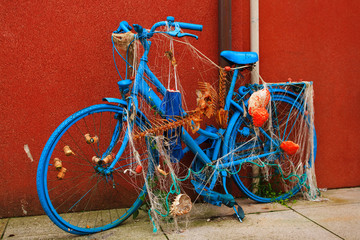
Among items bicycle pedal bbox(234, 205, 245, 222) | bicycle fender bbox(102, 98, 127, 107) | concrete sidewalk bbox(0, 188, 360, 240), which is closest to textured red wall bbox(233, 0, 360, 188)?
concrete sidewalk bbox(0, 188, 360, 240)

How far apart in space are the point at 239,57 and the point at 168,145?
1.07 metres

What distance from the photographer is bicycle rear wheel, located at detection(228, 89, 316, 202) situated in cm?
349

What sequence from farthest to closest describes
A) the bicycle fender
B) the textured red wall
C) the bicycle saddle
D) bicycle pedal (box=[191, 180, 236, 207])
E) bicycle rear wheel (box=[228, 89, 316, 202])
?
the textured red wall < bicycle rear wheel (box=[228, 89, 316, 202]) < the bicycle saddle < bicycle pedal (box=[191, 180, 236, 207]) < the bicycle fender

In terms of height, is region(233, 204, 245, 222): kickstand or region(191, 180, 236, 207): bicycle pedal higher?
region(191, 180, 236, 207): bicycle pedal

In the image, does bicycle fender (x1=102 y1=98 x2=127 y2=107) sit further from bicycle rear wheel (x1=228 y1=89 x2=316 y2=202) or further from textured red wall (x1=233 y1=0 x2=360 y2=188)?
textured red wall (x1=233 y1=0 x2=360 y2=188)

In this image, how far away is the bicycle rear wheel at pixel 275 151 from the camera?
11.4ft

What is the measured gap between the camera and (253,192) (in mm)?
3822

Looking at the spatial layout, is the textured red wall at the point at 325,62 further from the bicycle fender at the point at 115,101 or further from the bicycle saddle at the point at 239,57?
the bicycle fender at the point at 115,101

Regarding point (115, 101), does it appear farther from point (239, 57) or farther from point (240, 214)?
point (240, 214)

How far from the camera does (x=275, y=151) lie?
11.7 feet

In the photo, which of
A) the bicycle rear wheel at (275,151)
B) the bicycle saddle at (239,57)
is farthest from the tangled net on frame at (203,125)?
the bicycle saddle at (239,57)

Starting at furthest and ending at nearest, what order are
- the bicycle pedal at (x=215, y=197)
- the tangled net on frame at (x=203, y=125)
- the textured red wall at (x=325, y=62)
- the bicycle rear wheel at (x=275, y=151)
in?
the textured red wall at (x=325, y=62) → the bicycle rear wheel at (x=275, y=151) → the bicycle pedal at (x=215, y=197) → the tangled net on frame at (x=203, y=125)

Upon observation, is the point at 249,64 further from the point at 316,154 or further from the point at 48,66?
the point at 48,66

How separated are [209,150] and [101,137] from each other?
102 cm
